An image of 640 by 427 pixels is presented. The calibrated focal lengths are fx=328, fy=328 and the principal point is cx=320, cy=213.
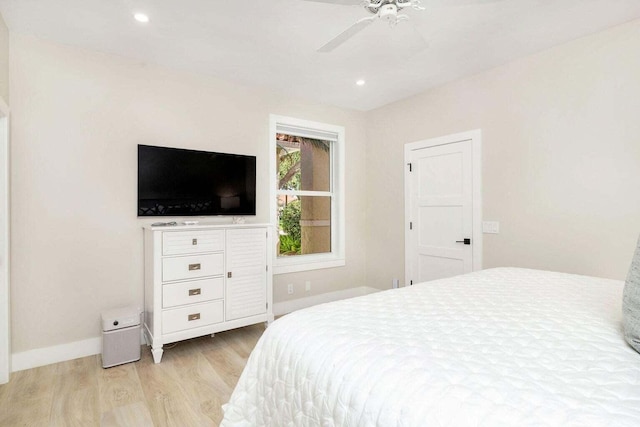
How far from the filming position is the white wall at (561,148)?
93.3 inches

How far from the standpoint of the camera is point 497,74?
10.0ft

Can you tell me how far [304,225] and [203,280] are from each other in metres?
1.63

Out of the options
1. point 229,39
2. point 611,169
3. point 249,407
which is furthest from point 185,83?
point 611,169

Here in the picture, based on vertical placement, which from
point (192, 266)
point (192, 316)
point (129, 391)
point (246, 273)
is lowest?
point (129, 391)

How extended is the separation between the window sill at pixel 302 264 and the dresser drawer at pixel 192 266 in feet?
3.06

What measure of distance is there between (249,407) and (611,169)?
9.48 ft

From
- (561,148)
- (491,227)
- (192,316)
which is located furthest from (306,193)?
(561,148)

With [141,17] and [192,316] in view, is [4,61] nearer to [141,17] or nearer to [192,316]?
[141,17]

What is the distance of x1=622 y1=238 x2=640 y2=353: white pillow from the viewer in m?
0.93

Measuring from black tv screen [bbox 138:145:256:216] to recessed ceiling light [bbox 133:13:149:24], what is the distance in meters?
1.00

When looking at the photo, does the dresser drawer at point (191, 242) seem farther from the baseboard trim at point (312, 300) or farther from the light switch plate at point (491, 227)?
the light switch plate at point (491, 227)

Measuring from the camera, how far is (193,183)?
3092 millimetres

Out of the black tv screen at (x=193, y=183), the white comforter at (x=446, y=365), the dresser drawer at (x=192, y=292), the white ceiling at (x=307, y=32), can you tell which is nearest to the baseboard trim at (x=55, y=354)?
the dresser drawer at (x=192, y=292)

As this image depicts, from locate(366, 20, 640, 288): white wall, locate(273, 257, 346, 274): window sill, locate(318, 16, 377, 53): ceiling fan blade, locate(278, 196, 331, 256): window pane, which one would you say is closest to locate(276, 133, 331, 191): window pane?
locate(278, 196, 331, 256): window pane
